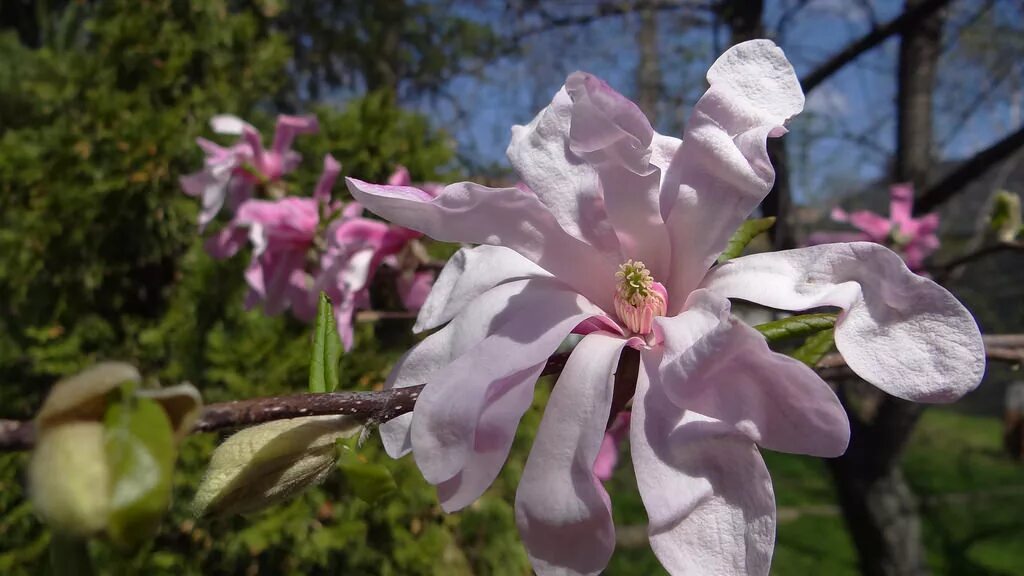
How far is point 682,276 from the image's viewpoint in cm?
54

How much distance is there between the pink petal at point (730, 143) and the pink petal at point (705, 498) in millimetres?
149

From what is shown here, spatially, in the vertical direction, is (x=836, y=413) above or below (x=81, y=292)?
above

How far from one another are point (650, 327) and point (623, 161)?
12 cm

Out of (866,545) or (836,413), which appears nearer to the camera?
(836,413)

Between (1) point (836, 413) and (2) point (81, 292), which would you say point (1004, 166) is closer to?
(1) point (836, 413)

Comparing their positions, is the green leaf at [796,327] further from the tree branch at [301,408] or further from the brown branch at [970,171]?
the brown branch at [970,171]

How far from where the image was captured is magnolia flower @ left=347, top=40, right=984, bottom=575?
1.30 feet

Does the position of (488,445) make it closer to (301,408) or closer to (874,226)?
(301,408)

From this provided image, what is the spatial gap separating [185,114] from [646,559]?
8.67ft

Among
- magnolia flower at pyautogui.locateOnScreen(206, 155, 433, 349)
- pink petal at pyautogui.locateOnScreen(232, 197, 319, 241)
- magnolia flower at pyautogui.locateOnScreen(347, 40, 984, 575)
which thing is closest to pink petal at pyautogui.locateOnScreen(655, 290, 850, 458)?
magnolia flower at pyautogui.locateOnScreen(347, 40, 984, 575)

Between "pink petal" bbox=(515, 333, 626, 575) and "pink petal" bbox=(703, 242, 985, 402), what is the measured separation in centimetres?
13

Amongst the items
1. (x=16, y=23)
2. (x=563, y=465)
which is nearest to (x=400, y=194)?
(x=563, y=465)

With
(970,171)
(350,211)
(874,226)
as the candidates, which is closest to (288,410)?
(350,211)

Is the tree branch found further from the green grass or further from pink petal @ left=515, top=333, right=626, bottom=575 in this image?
the green grass
